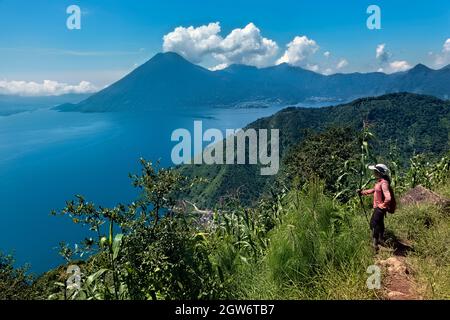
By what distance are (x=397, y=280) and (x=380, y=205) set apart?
4.13 ft

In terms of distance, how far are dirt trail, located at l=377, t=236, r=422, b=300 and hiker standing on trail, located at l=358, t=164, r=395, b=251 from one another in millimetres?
347

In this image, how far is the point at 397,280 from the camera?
4020 mm

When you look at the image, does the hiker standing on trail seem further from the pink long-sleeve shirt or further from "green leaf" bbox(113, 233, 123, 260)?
"green leaf" bbox(113, 233, 123, 260)

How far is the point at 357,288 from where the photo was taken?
3.63m

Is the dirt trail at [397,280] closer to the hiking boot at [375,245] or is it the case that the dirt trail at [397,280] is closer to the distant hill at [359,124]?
the hiking boot at [375,245]

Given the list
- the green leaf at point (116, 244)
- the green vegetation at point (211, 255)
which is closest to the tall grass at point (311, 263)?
the green vegetation at point (211, 255)

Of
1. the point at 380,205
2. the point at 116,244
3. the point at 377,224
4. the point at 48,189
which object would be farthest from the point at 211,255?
the point at 48,189

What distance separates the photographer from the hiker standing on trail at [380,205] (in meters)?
4.98

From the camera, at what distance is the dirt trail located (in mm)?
3740

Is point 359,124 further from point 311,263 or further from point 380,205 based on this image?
point 311,263

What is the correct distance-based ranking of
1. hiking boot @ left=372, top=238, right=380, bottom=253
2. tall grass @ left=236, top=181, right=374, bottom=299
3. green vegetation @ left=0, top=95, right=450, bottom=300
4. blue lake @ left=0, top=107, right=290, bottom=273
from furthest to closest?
blue lake @ left=0, top=107, right=290, bottom=273
hiking boot @ left=372, top=238, right=380, bottom=253
tall grass @ left=236, top=181, right=374, bottom=299
green vegetation @ left=0, top=95, right=450, bottom=300

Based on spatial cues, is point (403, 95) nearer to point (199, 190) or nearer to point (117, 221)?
point (199, 190)

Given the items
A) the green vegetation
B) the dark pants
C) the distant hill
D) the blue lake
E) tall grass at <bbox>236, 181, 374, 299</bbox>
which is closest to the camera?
the green vegetation

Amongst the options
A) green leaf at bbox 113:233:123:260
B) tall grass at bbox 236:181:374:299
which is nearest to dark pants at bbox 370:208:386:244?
tall grass at bbox 236:181:374:299
